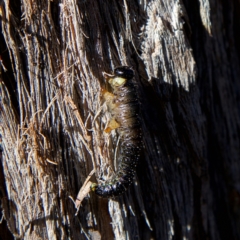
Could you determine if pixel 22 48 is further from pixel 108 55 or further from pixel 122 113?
pixel 122 113

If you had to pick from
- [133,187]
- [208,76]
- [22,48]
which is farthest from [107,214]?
[208,76]

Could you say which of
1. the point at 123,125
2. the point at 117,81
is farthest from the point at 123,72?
the point at 123,125

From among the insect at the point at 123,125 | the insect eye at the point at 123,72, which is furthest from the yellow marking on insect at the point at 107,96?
the insect eye at the point at 123,72

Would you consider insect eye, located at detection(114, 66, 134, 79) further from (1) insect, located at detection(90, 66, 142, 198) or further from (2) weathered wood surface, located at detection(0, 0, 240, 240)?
(2) weathered wood surface, located at detection(0, 0, 240, 240)

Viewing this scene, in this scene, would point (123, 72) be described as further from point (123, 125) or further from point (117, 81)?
point (123, 125)

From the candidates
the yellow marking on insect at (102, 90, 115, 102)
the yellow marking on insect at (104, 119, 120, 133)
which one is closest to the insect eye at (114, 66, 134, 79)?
the yellow marking on insect at (102, 90, 115, 102)

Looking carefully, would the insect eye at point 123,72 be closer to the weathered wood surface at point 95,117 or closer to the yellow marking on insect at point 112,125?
the weathered wood surface at point 95,117

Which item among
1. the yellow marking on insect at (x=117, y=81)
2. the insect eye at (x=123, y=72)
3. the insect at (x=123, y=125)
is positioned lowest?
the insect at (x=123, y=125)
